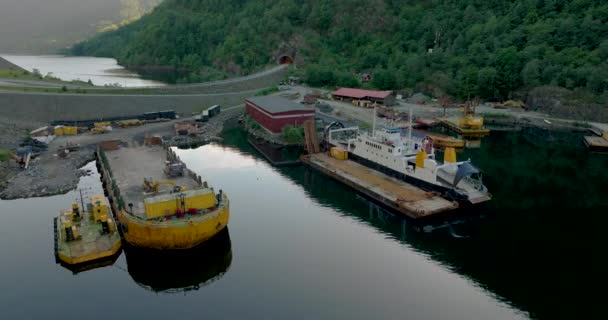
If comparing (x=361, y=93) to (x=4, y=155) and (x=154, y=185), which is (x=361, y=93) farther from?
(x=4, y=155)

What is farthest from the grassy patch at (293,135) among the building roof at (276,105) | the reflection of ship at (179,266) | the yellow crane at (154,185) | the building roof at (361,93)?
the reflection of ship at (179,266)

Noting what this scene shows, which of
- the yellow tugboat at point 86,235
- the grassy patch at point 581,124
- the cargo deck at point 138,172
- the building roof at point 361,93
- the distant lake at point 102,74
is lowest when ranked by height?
the grassy patch at point 581,124

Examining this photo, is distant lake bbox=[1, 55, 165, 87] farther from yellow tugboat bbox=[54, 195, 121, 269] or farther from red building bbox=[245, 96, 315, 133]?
yellow tugboat bbox=[54, 195, 121, 269]

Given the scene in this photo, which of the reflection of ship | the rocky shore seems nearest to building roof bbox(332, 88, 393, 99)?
the rocky shore

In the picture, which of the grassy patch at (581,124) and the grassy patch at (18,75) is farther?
the grassy patch at (18,75)

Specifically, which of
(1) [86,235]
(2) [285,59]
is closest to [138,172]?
(1) [86,235]

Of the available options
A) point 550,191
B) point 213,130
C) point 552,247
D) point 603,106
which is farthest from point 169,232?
point 603,106

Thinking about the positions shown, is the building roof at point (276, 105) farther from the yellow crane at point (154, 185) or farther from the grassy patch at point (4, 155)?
the grassy patch at point (4, 155)
